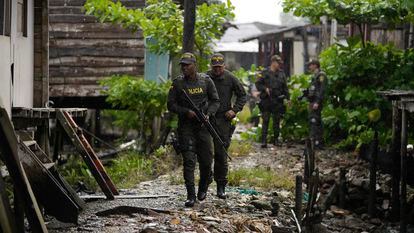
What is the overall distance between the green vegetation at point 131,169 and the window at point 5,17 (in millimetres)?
4286

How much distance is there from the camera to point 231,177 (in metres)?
A: 11.8

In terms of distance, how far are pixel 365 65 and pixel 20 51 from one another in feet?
30.6

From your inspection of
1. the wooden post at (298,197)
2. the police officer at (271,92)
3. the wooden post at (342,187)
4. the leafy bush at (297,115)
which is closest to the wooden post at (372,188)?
the wooden post at (342,187)

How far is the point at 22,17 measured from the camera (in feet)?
35.7

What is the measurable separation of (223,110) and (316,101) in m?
5.93

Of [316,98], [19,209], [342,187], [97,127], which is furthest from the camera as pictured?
[97,127]

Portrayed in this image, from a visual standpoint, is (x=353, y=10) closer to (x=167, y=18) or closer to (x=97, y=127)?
(x=167, y=18)

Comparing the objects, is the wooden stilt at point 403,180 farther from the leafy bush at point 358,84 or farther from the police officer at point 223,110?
the leafy bush at point 358,84

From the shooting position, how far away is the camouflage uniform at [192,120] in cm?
923

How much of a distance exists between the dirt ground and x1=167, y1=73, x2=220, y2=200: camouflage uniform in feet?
1.95

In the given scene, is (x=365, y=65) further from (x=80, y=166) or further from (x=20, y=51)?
(x=20, y=51)

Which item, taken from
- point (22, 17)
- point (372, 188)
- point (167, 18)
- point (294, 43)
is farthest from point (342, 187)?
point (294, 43)

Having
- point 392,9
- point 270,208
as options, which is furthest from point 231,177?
point 392,9

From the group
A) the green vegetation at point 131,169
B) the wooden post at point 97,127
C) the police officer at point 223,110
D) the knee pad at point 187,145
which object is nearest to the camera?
the knee pad at point 187,145
